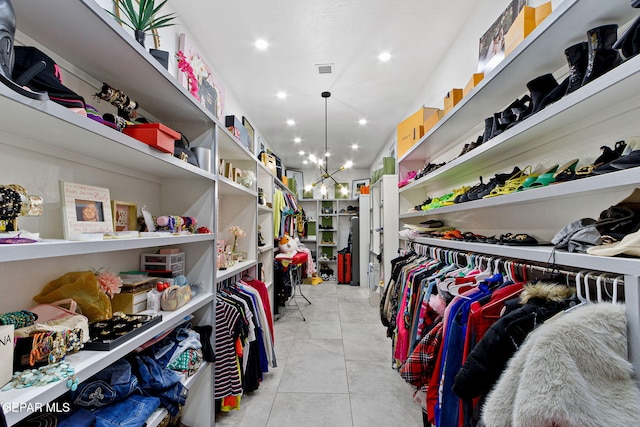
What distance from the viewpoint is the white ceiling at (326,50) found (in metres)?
2.12

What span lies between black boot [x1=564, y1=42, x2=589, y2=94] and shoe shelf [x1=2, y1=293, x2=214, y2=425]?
6.25 ft

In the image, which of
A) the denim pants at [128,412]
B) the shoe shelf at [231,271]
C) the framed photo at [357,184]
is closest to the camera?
the denim pants at [128,412]

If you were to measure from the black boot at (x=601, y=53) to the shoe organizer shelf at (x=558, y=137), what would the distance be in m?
0.08

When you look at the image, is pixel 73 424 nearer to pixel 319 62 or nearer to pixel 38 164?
pixel 38 164

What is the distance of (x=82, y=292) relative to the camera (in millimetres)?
1104

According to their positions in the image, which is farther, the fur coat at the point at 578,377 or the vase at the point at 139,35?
the vase at the point at 139,35

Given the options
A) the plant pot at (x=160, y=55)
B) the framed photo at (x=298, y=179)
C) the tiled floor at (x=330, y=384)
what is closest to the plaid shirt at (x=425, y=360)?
the tiled floor at (x=330, y=384)

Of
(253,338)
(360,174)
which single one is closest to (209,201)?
(253,338)

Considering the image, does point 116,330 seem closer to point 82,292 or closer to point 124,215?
point 82,292

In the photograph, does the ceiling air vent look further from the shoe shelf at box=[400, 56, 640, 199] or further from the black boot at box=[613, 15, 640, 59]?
the black boot at box=[613, 15, 640, 59]

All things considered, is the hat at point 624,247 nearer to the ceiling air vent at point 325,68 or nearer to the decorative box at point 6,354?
the decorative box at point 6,354

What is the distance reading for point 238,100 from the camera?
3.61m

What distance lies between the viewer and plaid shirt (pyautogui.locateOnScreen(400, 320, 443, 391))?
143 cm

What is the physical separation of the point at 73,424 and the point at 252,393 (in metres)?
1.48
